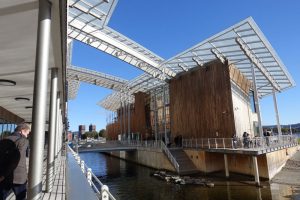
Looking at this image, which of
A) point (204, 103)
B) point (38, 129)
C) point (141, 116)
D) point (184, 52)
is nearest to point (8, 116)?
point (184, 52)

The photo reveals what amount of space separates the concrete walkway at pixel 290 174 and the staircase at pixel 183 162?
6.57 m

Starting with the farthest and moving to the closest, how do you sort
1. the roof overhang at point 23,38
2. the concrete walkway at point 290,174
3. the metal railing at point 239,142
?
the metal railing at point 239,142 < the concrete walkway at point 290,174 < the roof overhang at point 23,38

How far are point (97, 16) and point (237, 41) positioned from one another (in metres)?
10.4

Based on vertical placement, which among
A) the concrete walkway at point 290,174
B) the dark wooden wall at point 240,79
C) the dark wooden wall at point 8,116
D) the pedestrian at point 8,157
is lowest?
the concrete walkway at point 290,174

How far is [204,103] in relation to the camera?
24328mm

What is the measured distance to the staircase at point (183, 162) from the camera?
22.2m

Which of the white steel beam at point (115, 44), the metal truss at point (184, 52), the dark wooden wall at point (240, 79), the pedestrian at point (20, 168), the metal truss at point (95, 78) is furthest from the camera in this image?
the metal truss at point (95, 78)

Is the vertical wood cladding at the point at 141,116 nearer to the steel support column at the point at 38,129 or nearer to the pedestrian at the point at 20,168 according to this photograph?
the pedestrian at the point at 20,168

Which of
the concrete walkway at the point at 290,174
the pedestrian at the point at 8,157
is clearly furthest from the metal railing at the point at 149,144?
the pedestrian at the point at 8,157

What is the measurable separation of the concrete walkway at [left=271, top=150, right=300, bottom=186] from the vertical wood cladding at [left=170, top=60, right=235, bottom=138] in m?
4.74

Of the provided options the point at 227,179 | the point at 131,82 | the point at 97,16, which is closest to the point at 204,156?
the point at 227,179

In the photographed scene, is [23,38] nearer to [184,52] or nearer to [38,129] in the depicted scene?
[38,129]

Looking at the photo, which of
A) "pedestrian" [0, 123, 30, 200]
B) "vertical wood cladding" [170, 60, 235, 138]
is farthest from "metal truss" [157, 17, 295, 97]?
"pedestrian" [0, 123, 30, 200]

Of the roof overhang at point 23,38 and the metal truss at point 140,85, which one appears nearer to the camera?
the roof overhang at point 23,38
